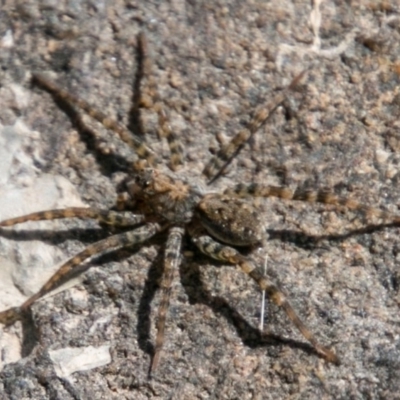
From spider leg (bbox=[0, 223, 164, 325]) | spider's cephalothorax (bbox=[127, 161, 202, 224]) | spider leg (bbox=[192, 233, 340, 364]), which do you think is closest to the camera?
spider leg (bbox=[192, 233, 340, 364])

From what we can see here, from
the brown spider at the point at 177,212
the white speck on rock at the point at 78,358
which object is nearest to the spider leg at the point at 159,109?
the brown spider at the point at 177,212

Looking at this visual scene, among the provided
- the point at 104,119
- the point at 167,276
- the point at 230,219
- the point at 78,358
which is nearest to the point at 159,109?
the point at 104,119

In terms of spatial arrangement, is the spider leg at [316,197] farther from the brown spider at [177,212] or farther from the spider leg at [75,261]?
the spider leg at [75,261]

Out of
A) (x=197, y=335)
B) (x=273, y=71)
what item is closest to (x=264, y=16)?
(x=273, y=71)

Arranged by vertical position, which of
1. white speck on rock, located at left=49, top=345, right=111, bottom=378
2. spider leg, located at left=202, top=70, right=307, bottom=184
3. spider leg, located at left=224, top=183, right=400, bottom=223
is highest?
spider leg, located at left=202, top=70, right=307, bottom=184

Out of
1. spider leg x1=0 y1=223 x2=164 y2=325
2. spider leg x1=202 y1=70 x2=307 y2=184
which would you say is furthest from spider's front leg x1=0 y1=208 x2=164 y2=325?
spider leg x1=202 y1=70 x2=307 y2=184

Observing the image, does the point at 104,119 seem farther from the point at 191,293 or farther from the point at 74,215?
the point at 191,293

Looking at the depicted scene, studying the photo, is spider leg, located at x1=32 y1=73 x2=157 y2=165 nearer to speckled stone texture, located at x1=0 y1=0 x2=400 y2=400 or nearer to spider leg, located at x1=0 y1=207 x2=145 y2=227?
speckled stone texture, located at x1=0 y1=0 x2=400 y2=400

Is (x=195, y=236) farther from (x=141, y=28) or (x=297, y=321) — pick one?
(x=141, y=28)

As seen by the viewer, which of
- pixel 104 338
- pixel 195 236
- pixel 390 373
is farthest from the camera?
pixel 195 236
